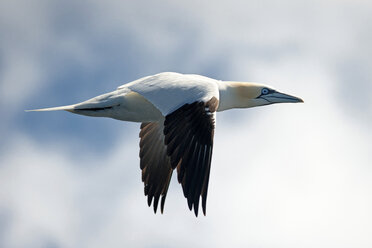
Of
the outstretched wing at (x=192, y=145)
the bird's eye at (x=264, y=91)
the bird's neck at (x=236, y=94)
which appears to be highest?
the bird's eye at (x=264, y=91)

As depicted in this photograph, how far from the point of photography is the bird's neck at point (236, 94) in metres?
17.0

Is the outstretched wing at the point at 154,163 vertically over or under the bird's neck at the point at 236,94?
under

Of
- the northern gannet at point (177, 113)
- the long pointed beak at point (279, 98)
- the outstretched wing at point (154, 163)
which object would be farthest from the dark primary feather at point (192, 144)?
the long pointed beak at point (279, 98)

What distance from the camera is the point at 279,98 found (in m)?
17.9

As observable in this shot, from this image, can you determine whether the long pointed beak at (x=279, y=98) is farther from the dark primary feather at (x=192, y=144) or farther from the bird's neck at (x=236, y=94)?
the dark primary feather at (x=192, y=144)

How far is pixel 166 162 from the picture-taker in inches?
667

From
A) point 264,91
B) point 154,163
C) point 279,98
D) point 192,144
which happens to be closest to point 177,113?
point 192,144

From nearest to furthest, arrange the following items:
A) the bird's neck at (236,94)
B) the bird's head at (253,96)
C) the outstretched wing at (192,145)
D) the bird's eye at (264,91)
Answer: the outstretched wing at (192,145), the bird's neck at (236,94), the bird's head at (253,96), the bird's eye at (264,91)

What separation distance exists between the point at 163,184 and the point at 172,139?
9.80 feet

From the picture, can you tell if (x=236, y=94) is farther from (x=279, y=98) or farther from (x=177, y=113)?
(x=177, y=113)

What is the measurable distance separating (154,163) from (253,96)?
245cm

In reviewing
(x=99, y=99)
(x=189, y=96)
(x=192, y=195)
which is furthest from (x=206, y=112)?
(x=99, y=99)

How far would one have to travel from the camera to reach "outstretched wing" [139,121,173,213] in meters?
16.6

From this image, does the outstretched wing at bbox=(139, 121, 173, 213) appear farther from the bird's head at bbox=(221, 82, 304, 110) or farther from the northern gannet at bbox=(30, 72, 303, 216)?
the bird's head at bbox=(221, 82, 304, 110)
